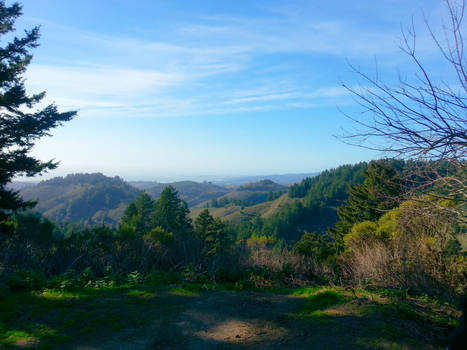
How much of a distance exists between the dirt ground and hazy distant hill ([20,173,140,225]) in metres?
123

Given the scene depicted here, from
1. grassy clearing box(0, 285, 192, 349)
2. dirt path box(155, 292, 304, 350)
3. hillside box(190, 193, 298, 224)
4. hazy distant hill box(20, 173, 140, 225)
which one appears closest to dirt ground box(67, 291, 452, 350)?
dirt path box(155, 292, 304, 350)

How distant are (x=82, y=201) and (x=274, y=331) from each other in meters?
152

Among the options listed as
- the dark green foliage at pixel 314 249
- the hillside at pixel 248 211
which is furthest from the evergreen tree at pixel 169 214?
the hillside at pixel 248 211

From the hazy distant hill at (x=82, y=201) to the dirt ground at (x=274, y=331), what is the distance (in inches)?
4838

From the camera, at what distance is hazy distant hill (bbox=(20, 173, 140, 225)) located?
126312 millimetres

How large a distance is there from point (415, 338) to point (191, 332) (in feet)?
9.41

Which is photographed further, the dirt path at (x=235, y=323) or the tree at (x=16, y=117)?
the tree at (x=16, y=117)

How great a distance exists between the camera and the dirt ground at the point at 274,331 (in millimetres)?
3566

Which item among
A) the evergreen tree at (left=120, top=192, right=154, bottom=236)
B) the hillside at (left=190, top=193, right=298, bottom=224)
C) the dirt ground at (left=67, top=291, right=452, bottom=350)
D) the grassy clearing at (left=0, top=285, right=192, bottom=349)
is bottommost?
the hillside at (left=190, top=193, right=298, bottom=224)

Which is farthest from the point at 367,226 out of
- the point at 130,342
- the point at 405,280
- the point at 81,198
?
the point at 81,198

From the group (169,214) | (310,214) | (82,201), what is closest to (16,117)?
(169,214)

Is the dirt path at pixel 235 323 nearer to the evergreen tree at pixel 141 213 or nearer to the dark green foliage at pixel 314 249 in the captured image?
the dark green foliage at pixel 314 249

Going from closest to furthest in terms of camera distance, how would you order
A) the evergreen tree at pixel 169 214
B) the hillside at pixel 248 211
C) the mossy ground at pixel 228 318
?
the mossy ground at pixel 228 318, the evergreen tree at pixel 169 214, the hillside at pixel 248 211

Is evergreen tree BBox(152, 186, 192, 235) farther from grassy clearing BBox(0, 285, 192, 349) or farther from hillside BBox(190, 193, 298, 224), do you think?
hillside BBox(190, 193, 298, 224)
